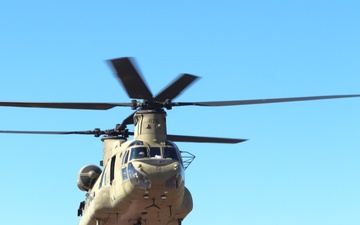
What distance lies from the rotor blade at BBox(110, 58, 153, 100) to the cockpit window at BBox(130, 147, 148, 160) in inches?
88.7

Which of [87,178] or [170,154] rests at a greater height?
[87,178]

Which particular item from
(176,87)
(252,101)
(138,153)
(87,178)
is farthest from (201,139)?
(138,153)

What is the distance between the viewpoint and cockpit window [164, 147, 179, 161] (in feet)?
94.0

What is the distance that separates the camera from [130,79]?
1139 inches

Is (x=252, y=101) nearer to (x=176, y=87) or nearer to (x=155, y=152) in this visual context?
(x=176, y=87)

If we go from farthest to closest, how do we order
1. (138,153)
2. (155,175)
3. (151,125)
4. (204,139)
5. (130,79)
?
(204,139), (151,125), (130,79), (138,153), (155,175)

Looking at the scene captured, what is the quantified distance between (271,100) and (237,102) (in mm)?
1472

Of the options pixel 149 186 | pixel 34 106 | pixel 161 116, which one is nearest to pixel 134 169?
pixel 149 186

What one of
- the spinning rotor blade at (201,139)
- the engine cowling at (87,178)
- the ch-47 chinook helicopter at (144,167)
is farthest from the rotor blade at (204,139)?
the ch-47 chinook helicopter at (144,167)

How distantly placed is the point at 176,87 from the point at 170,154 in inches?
→ 115

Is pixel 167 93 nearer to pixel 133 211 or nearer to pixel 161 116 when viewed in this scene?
pixel 161 116

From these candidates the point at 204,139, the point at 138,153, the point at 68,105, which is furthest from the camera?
the point at 204,139

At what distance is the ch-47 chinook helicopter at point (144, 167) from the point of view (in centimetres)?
2784

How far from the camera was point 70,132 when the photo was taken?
36.2 m
